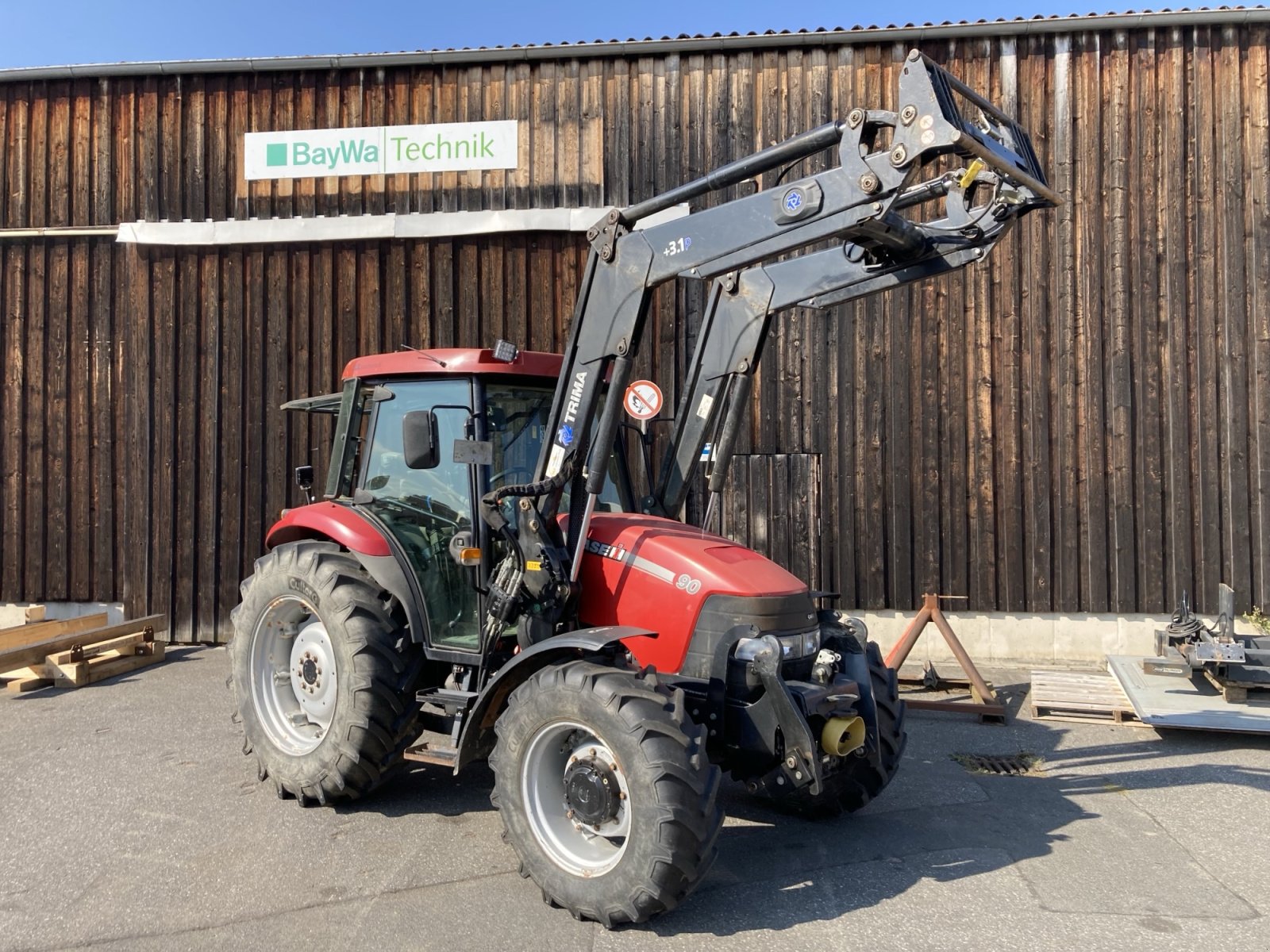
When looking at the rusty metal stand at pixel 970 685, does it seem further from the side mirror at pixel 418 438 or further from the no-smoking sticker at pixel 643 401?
the side mirror at pixel 418 438

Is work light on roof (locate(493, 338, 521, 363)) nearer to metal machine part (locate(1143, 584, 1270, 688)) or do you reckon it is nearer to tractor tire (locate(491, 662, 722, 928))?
tractor tire (locate(491, 662, 722, 928))

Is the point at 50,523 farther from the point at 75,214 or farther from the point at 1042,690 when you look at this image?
the point at 1042,690

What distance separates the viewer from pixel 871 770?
5.10 m

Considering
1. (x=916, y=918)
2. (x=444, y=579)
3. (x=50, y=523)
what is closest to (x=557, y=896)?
(x=916, y=918)

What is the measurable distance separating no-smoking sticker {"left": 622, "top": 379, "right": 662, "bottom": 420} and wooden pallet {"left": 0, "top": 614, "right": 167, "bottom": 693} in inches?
249

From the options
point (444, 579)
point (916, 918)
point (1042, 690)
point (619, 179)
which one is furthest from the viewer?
point (619, 179)

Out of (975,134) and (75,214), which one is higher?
(75,214)

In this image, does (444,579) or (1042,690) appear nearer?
(444,579)

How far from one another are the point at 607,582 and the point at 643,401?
5.36 ft

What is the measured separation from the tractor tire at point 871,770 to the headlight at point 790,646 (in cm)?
42

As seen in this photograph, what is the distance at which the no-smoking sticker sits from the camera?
604 cm

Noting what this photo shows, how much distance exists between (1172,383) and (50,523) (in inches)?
508

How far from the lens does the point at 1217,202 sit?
9.91 meters

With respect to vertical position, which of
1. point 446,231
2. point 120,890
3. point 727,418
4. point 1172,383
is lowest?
point 120,890
